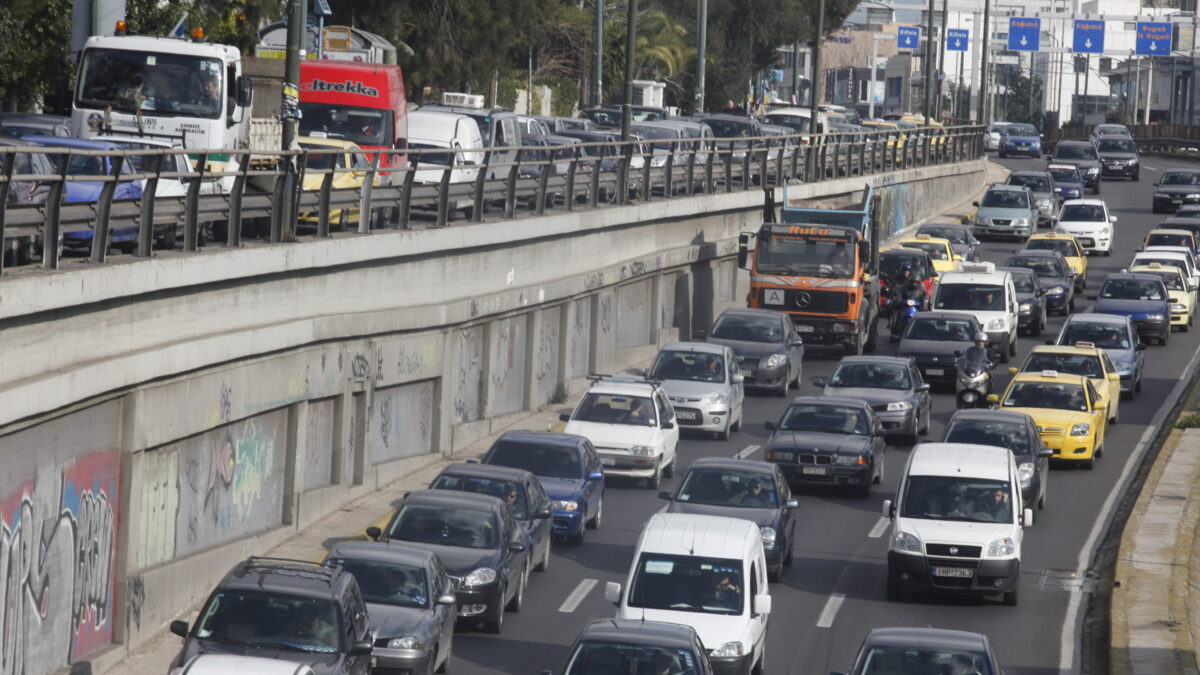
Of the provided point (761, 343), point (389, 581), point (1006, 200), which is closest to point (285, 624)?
point (389, 581)

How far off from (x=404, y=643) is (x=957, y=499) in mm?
8629

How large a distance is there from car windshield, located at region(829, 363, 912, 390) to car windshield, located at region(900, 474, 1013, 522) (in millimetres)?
9476

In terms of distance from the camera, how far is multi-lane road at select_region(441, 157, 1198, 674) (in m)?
20.1

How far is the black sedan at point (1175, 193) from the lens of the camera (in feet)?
234

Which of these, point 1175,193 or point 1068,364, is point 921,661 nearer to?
point 1068,364

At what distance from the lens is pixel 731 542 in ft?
62.0

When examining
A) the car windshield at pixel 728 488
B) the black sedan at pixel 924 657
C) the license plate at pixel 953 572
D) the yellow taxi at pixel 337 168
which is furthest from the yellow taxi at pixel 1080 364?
the black sedan at pixel 924 657

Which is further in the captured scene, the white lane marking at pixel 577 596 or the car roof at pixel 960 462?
the car roof at pixel 960 462

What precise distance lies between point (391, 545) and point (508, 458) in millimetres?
6367

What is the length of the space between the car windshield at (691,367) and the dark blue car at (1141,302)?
14242 millimetres

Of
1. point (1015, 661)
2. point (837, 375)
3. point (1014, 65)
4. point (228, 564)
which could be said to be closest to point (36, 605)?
point (228, 564)

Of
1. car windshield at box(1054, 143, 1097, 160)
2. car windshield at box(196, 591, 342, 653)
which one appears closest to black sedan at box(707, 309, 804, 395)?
car windshield at box(196, 591, 342, 653)

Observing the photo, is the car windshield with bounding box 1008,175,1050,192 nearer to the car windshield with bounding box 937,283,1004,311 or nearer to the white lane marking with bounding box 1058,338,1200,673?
the white lane marking with bounding box 1058,338,1200,673

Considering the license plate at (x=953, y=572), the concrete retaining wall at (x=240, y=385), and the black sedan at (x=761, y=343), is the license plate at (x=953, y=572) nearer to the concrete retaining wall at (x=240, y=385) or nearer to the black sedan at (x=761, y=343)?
the concrete retaining wall at (x=240, y=385)
